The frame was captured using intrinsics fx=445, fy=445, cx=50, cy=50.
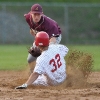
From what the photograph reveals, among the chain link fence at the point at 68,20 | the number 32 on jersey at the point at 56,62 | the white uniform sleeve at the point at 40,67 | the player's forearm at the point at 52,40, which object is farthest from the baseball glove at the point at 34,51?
the chain link fence at the point at 68,20

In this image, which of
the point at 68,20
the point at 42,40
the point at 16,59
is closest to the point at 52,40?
the point at 42,40

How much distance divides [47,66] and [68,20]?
19624 mm

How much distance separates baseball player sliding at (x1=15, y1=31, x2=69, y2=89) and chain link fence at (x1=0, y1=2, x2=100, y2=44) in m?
18.3

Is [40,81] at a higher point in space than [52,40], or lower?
lower

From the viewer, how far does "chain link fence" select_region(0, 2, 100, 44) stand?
27125mm

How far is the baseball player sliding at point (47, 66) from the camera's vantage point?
8188 mm

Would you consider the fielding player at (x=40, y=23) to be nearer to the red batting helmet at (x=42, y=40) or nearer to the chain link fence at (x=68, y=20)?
the red batting helmet at (x=42, y=40)

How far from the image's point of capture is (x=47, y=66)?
831 centimetres

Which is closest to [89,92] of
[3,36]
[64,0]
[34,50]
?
[34,50]

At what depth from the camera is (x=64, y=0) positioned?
33.7 metres

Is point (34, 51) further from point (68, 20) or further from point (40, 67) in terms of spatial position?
point (68, 20)

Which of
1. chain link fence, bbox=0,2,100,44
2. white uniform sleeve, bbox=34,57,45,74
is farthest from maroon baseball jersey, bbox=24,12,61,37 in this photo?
chain link fence, bbox=0,2,100,44

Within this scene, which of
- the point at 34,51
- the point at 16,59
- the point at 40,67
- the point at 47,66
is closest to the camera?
the point at 40,67

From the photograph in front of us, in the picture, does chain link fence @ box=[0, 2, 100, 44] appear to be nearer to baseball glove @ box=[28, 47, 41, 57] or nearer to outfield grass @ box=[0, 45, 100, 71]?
outfield grass @ box=[0, 45, 100, 71]
